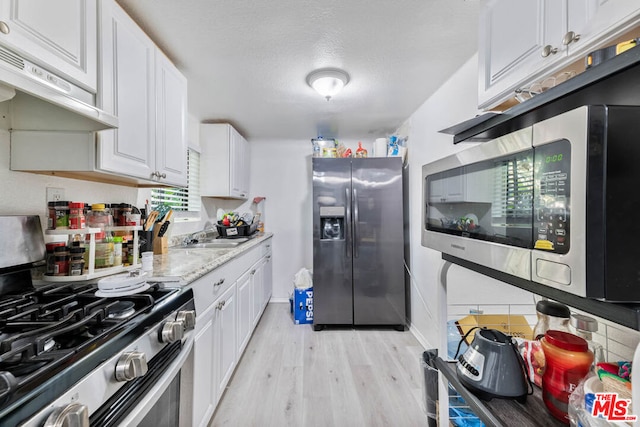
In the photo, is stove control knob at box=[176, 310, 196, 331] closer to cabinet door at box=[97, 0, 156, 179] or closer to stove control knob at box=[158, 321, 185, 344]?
stove control knob at box=[158, 321, 185, 344]

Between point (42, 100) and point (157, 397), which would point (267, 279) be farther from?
point (42, 100)

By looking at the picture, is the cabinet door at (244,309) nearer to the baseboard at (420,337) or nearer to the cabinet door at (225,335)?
the cabinet door at (225,335)

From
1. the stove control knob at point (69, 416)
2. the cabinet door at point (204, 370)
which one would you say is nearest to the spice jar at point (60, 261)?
the cabinet door at point (204, 370)

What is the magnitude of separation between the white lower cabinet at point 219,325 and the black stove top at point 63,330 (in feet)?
1.24

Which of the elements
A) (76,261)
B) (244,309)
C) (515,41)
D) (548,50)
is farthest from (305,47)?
(244,309)

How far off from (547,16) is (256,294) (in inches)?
106

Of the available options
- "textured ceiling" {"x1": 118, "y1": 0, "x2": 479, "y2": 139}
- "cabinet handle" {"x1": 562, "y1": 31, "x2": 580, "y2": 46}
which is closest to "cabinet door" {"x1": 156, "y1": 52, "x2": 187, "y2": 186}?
"textured ceiling" {"x1": 118, "y1": 0, "x2": 479, "y2": 139}

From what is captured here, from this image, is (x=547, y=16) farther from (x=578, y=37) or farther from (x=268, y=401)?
(x=268, y=401)

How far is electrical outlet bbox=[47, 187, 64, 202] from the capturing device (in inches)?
49.1

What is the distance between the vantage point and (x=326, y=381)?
76.3 inches

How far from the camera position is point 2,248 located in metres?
0.99

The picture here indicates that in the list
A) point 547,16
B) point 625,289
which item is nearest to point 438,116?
point 547,16

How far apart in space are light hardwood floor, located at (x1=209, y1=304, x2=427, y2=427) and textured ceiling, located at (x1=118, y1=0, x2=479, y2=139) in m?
2.27

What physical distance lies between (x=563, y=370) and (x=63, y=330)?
1222mm
